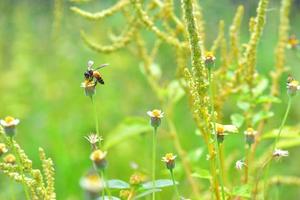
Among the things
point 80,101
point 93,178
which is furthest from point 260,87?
point 80,101

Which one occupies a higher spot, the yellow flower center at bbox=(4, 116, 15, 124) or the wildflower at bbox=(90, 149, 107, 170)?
the yellow flower center at bbox=(4, 116, 15, 124)

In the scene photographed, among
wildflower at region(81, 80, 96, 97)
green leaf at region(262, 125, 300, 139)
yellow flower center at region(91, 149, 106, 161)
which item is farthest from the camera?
green leaf at region(262, 125, 300, 139)

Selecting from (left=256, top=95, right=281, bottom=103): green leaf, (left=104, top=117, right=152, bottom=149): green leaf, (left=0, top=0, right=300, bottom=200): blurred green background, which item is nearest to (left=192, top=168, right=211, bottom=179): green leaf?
(left=256, top=95, right=281, bottom=103): green leaf

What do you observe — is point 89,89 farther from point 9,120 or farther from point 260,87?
point 260,87

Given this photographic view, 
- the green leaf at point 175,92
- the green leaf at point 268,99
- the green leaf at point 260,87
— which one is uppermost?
the green leaf at point 175,92

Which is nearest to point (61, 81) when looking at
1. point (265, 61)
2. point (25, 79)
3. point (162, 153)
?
point (25, 79)

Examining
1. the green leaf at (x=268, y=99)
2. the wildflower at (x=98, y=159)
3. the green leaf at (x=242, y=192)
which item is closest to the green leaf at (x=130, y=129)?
the green leaf at (x=268, y=99)

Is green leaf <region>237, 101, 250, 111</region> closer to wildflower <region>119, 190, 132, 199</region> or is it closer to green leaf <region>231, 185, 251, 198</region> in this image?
green leaf <region>231, 185, 251, 198</region>

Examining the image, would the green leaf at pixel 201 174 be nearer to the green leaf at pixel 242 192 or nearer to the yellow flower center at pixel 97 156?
the green leaf at pixel 242 192
